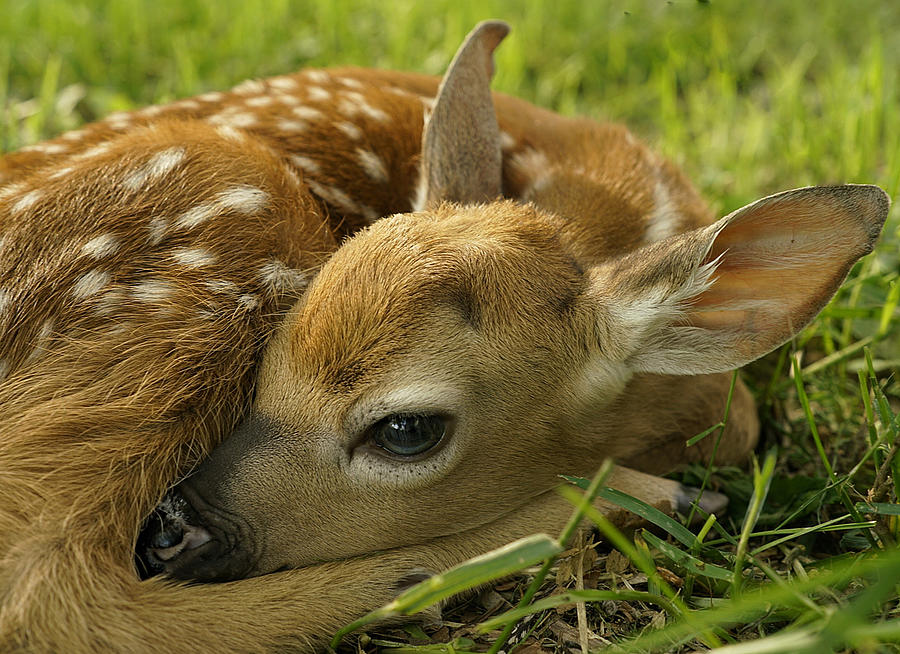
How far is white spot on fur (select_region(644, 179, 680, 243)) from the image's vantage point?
3152 mm

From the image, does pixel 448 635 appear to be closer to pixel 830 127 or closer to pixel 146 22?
pixel 830 127

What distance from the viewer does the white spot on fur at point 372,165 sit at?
11.1ft

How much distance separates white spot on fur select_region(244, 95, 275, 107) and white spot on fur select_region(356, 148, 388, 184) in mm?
384

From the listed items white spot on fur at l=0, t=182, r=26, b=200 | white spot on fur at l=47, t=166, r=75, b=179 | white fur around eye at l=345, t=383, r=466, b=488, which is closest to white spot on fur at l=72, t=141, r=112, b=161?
white spot on fur at l=47, t=166, r=75, b=179

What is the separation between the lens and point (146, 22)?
17.9 feet

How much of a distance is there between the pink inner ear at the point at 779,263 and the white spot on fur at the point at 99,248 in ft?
5.00

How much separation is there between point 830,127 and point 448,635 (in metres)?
3.19

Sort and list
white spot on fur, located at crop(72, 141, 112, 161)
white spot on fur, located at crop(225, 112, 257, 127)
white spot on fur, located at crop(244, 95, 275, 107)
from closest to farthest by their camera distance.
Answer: white spot on fur, located at crop(72, 141, 112, 161), white spot on fur, located at crop(225, 112, 257, 127), white spot on fur, located at crop(244, 95, 275, 107)

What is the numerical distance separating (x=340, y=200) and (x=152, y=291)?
0.80 metres

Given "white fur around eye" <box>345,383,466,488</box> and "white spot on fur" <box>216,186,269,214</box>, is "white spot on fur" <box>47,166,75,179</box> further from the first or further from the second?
"white fur around eye" <box>345,383,466,488</box>

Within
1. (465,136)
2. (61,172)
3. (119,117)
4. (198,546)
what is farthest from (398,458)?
(119,117)

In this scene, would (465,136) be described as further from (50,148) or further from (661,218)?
(50,148)

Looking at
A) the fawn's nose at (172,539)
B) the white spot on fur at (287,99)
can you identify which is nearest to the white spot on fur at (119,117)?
the white spot on fur at (287,99)

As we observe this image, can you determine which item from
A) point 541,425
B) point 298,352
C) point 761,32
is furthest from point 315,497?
point 761,32
